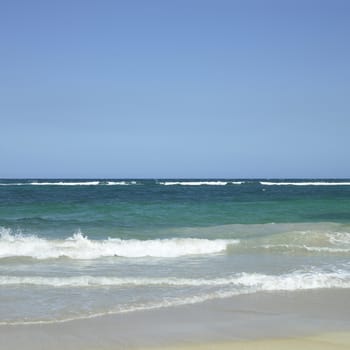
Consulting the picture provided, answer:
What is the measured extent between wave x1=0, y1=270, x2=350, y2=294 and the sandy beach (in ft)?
3.62

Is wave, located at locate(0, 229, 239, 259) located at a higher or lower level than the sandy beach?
Result: higher

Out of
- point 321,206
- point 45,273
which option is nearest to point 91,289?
point 45,273

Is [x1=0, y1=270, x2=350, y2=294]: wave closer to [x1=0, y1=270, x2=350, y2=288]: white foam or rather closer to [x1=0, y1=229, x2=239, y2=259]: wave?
[x1=0, y1=270, x2=350, y2=288]: white foam

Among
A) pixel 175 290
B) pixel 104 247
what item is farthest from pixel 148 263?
pixel 175 290

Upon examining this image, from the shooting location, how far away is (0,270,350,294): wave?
31.6 ft

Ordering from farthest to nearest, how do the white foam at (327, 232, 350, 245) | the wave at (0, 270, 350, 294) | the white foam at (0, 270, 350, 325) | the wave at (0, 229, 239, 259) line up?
the white foam at (327, 232, 350, 245)
the wave at (0, 229, 239, 259)
the wave at (0, 270, 350, 294)
the white foam at (0, 270, 350, 325)

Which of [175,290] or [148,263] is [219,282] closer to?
[175,290]

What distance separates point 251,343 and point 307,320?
57.9 inches

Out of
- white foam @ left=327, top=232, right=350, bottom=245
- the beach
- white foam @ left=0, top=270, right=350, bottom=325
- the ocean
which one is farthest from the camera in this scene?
white foam @ left=327, top=232, right=350, bottom=245

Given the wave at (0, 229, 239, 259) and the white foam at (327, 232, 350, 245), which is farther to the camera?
the white foam at (327, 232, 350, 245)

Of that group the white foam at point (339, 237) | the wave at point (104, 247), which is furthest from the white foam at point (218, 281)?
the white foam at point (339, 237)

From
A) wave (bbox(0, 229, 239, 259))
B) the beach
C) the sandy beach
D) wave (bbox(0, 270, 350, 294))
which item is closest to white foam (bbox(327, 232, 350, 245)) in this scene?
the beach

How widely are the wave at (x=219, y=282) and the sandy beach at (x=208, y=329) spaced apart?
1.10m

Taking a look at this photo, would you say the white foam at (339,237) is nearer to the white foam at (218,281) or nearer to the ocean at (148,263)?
A: the ocean at (148,263)
